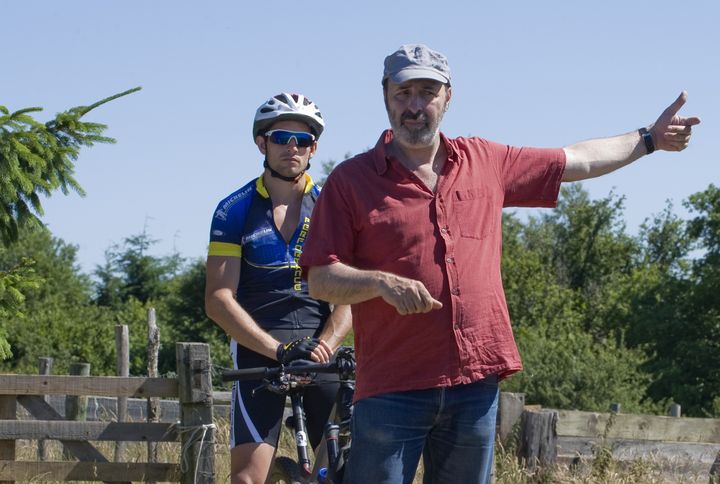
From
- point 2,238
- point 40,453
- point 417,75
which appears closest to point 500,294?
point 417,75

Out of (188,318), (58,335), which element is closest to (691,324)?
(188,318)

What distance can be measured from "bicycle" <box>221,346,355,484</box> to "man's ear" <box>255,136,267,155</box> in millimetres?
1128

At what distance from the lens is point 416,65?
158 inches

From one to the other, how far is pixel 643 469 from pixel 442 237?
240 inches

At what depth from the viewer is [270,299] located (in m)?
5.51

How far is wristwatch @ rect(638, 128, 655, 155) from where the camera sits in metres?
4.46

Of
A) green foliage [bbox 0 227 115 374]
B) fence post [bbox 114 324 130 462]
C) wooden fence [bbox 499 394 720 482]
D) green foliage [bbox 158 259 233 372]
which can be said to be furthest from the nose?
green foliage [bbox 158 259 233 372]

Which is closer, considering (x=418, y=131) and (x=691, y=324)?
(x=418, y=131)

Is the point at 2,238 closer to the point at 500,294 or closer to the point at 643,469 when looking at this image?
the point at 643,469

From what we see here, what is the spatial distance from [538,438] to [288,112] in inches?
235

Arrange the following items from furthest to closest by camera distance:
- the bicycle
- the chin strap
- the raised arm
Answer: the chin strap < the bicycle < the raised arm

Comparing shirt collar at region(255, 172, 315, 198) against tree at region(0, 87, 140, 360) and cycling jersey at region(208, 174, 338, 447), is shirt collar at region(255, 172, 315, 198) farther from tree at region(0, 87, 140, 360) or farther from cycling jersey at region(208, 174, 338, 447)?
tree at region(0, 87, 140, 360)

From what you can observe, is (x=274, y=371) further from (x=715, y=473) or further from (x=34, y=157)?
(x=715, y=473)

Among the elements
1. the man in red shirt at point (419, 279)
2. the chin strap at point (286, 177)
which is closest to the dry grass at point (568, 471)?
the chin strap at point (286, 177)
